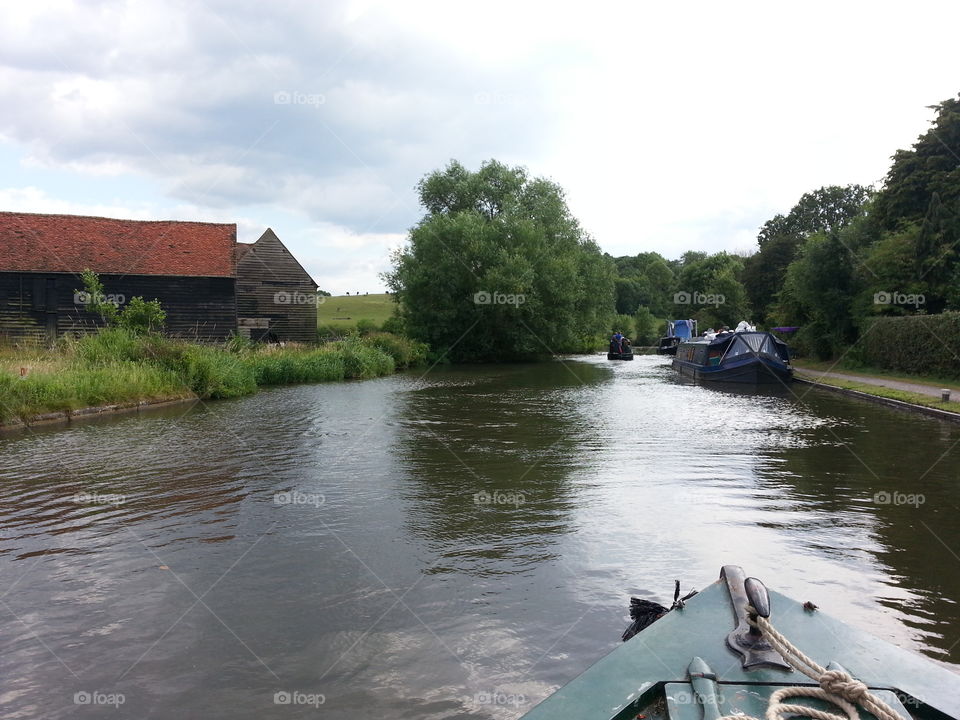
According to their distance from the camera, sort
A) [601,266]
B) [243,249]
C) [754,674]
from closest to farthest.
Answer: [754,674] → [243,249] → [601,266]

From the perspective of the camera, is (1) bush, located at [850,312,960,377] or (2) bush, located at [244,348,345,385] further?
(2) bush, located at [244,348,345,385]

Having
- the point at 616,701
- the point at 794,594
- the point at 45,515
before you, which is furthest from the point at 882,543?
the point at 45,515

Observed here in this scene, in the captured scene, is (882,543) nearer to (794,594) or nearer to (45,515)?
(794,594)

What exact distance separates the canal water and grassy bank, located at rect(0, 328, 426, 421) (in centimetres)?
238

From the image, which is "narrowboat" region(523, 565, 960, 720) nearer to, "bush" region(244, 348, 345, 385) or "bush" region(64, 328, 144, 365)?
"bush" region(64, 328, 144, 365)

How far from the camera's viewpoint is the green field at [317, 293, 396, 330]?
73.8 metres

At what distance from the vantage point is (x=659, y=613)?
4250 mm

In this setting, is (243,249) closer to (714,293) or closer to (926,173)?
(926,173)

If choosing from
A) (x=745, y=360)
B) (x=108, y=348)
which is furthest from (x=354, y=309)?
(x=745, y=360)

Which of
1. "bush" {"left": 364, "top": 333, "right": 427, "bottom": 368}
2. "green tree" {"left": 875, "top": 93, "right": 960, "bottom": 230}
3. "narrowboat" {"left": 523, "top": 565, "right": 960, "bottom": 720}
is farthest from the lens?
"bush" {"left": 364, "top": 333, "right": 427, "bottom": 368}

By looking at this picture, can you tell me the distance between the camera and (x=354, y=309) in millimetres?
84312

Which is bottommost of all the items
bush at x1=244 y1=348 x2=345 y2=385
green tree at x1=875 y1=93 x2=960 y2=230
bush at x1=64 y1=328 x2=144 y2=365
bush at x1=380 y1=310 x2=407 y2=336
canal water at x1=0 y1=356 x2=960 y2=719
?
canal water at x1=0 y1=356 x2=960 y2=719

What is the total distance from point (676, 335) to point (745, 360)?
31.0 metres

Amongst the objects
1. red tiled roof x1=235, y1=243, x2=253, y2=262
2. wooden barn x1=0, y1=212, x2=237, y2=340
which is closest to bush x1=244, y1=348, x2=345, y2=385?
wooden barn x1=0, y1=212, x2=237, y2=340
